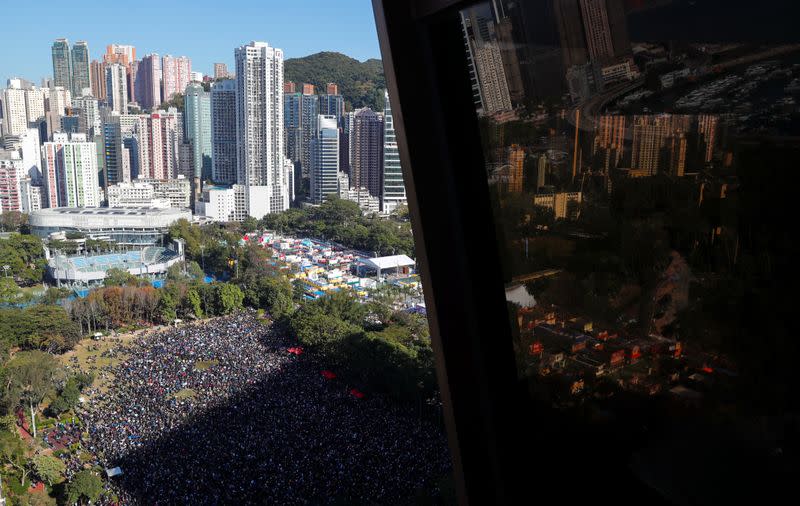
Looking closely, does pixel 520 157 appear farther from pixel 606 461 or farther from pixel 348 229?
pixel 348 229

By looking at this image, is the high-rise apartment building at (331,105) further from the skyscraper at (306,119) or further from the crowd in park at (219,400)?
the crowd in park at (219,400)

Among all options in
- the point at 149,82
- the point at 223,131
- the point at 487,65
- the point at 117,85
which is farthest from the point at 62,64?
the point at 487,65

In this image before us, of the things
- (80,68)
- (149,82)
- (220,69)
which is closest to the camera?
(149,82)

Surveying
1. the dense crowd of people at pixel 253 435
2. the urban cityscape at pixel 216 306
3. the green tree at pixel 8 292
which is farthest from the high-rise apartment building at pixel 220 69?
the dense crowd of people at pixel 253 435

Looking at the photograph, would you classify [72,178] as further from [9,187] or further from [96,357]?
[96,357]

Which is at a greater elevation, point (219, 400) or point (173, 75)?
point (173, 75)
